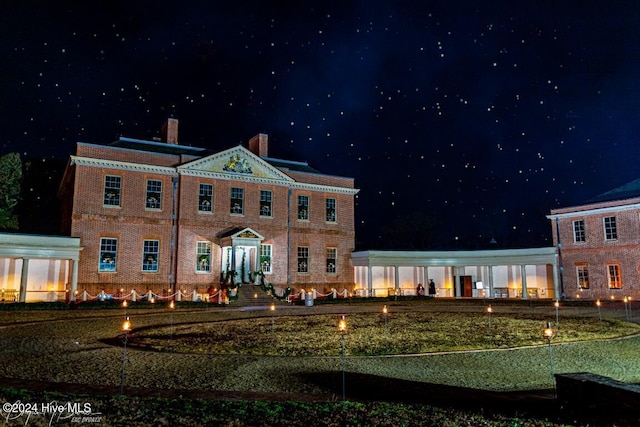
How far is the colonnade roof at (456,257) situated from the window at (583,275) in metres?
1.66

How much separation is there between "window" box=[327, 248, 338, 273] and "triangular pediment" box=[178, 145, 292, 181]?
6576 millimetres

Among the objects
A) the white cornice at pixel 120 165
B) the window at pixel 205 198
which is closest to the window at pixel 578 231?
the window at pixel 205 198

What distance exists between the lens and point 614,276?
33.2 metres

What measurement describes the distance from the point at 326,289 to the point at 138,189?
15219mm

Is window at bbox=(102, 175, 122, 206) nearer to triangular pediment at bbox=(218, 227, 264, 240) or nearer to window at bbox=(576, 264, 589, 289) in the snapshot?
triangular pediment at bbox=(218, 227, 264, 240)

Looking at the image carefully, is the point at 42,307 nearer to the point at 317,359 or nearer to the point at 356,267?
the point at 317,359

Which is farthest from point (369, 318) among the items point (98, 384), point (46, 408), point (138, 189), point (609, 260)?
point (609, 260)

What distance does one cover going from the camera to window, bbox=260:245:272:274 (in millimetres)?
34594

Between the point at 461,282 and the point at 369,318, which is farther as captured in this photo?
the point at 461,282

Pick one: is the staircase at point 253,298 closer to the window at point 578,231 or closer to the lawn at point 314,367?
the lawn at point 314,367

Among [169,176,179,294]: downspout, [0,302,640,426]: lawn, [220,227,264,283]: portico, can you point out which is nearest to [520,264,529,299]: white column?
[0,302,640,426]: lawn

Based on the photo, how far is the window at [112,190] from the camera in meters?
30.2

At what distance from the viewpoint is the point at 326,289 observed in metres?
36.8

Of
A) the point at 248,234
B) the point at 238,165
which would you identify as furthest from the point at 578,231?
the point at 238,165
